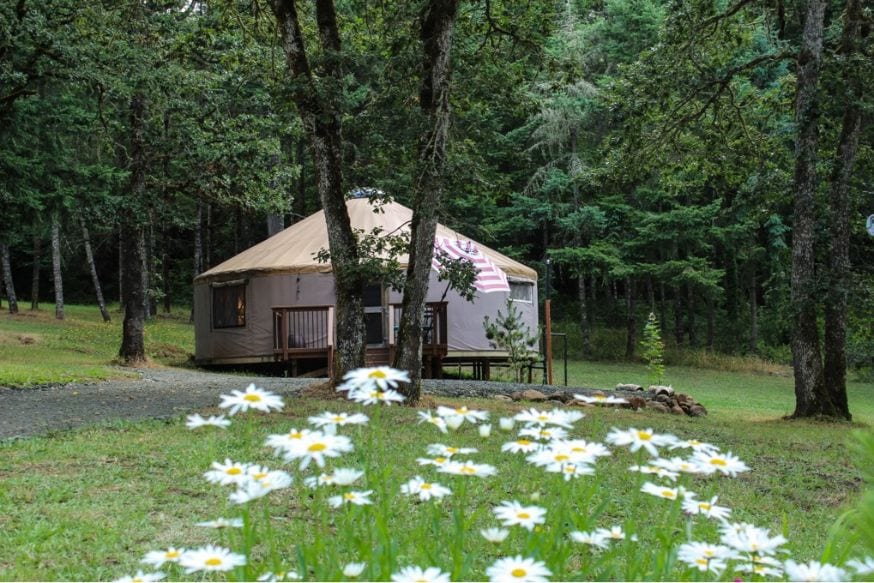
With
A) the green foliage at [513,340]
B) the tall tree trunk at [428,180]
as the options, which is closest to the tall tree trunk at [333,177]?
the tall tree trunk at [428,180]

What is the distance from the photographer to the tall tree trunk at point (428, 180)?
6691mm

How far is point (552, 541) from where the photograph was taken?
121 centimetres

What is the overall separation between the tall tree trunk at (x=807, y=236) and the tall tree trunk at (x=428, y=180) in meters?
3.61

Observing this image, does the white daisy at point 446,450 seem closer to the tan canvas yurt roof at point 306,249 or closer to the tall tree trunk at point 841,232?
the tall tree trunk at point 841,232

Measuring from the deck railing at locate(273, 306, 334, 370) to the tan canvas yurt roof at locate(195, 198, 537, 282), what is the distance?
0.70 meters

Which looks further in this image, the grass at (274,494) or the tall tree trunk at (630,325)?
the tall tree trunk at (630,325)

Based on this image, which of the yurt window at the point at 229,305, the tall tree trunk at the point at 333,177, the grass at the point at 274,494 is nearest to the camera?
the grass at the point at 274,494

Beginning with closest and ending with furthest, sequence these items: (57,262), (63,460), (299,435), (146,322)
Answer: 1. (299,435)
2. (63,460)
3. (57,262)
4. (146,322)

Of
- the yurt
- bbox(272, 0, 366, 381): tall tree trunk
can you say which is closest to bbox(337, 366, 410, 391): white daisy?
bbox(272, 0, 366, 381): tall tree trunk

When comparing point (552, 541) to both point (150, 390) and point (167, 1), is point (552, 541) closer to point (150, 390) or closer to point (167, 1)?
point (150, 390)

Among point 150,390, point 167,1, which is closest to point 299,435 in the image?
point 150,390

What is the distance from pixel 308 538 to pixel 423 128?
178 inches

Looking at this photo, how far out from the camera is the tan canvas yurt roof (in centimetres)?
1308

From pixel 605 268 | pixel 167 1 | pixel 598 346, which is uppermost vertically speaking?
pixel 167 1
